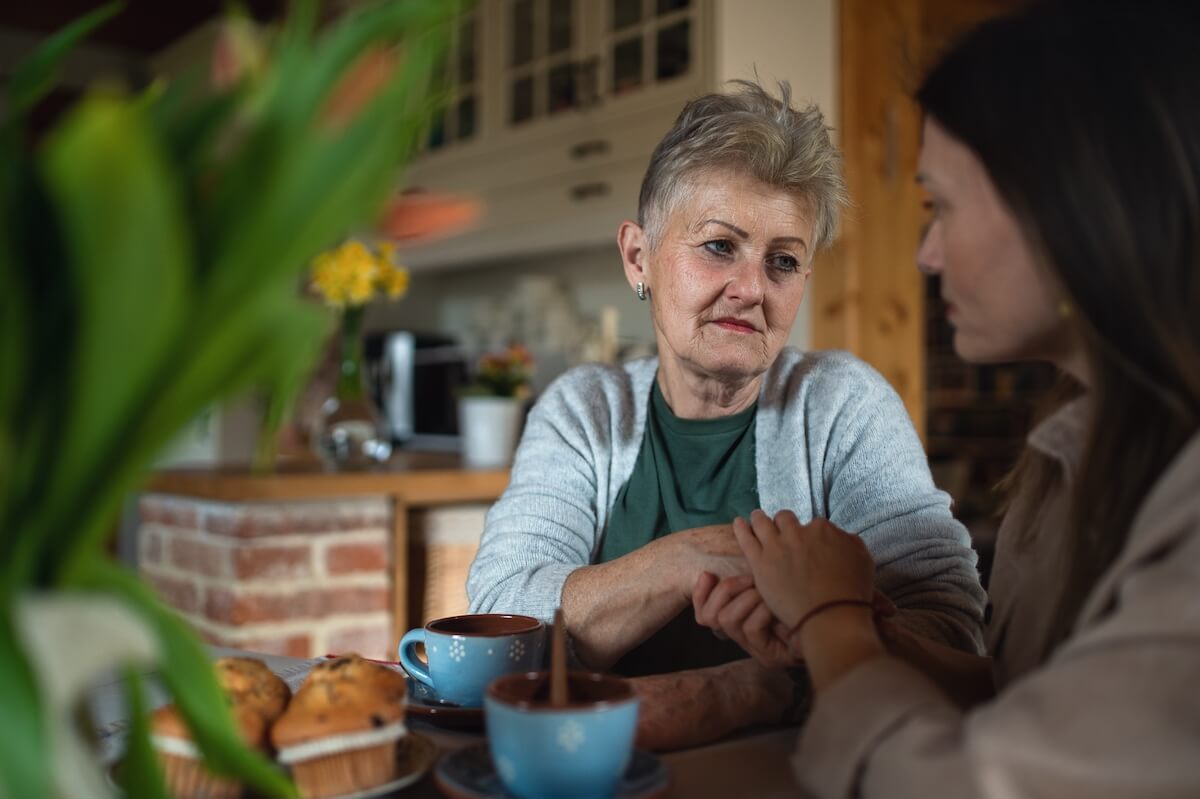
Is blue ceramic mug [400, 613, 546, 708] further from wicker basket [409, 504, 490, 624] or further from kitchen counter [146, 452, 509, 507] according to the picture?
wicker basket [409, 504, 490, 624]

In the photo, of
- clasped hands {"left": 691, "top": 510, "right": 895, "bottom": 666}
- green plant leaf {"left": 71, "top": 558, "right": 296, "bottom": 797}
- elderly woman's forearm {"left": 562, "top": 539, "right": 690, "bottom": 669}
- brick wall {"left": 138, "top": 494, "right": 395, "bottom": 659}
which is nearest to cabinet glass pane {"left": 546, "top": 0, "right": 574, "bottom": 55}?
brick wall {"left": 138, "top": 494, "right": 395, "bottom": 659}

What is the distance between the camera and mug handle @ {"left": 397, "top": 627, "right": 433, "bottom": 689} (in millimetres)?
937

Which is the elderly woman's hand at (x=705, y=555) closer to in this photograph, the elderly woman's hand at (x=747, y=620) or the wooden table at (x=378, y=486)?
the elderly woman's hand at (x=747, y=620)

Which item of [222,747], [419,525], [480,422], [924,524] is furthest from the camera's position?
[480,422]

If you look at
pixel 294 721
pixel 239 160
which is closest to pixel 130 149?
pixel 239 160

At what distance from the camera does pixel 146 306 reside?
42cm

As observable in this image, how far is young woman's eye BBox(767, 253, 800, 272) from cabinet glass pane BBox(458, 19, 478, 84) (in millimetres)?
2606

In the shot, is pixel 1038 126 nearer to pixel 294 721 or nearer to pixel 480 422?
pixel 294 721

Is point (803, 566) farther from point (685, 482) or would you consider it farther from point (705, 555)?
point (685, 482)

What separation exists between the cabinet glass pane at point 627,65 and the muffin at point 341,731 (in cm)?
252

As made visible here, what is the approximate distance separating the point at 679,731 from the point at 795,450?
58 centimetres

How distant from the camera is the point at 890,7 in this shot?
8.91 feet

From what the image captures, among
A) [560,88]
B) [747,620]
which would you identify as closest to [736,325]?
[747,620]

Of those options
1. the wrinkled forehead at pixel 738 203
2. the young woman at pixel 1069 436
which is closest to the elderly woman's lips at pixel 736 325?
the wrinkled forehead at pixel 738 203
